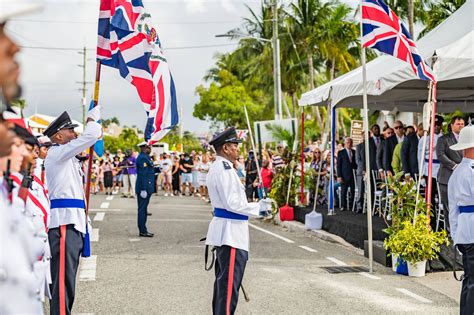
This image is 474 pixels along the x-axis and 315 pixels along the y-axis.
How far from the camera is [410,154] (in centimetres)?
→ 1406

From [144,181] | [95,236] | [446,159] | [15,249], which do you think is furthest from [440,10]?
[15,249]

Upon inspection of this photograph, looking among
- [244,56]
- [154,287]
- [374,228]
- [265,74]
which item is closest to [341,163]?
[374,228]

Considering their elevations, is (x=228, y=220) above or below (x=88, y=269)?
above

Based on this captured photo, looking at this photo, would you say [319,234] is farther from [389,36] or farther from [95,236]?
[389,36]

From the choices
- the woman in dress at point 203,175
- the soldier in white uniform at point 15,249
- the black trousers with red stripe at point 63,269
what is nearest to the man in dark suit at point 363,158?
the black trousers with red stripe at point 63,269

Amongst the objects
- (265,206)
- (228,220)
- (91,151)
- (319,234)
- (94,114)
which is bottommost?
(319,234)

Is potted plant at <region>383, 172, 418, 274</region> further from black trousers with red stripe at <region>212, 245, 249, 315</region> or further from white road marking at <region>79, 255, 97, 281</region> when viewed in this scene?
black trousers with red stripe at <region>212, 245, 249, 315</region>

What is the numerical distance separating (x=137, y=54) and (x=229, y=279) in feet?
9.41

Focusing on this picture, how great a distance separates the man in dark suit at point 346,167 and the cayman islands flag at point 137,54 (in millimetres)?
9969

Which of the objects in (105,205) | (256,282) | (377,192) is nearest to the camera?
(256,282)

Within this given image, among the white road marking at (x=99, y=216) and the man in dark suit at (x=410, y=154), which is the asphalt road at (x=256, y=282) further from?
the white road marking at (x=99, y=216)

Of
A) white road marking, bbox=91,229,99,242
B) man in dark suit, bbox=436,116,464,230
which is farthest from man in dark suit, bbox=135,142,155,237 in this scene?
man in dark suit, bbox=436,116,464,230

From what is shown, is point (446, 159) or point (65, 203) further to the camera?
point (446, 159)

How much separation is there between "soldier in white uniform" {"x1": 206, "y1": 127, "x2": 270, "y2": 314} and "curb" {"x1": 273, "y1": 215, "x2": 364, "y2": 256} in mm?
6504
